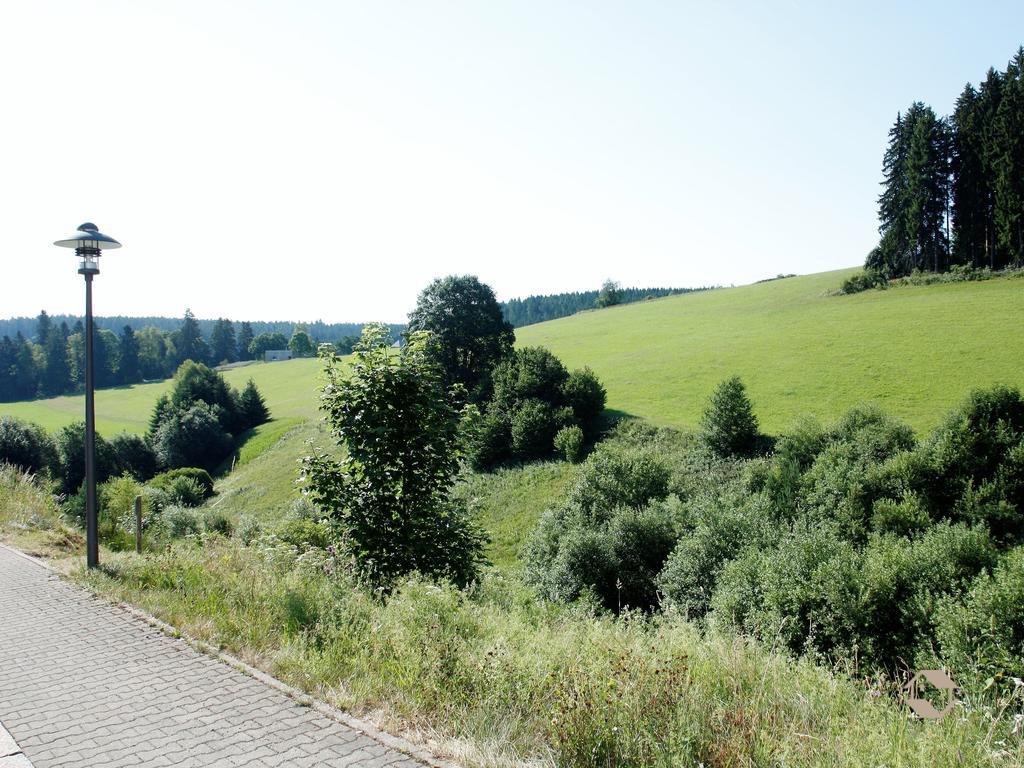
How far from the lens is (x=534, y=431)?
33688mm

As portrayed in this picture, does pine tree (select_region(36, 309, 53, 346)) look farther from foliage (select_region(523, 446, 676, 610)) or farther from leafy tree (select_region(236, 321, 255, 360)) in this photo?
foliage (select_region(523, 446, 676, 610))

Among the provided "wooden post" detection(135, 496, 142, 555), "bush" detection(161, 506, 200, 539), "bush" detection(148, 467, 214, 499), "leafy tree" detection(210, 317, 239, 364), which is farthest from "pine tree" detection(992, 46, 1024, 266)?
"leafy tree" detection(210, 317, 239, 364)

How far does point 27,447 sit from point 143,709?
167ft

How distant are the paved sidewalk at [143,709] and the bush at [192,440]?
2038 inches

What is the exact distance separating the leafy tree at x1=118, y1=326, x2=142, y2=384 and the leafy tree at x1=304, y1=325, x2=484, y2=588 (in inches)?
4476

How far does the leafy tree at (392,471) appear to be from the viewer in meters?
7.82

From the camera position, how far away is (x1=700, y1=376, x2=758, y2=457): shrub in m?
26.3

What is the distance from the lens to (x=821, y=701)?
13.3 feet

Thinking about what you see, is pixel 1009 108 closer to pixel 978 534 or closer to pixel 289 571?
pixel 978 534

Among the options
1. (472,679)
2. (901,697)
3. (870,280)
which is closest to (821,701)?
(901,697)

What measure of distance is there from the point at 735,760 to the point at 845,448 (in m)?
21.0

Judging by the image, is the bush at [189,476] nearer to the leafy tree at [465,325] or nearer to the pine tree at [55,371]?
the leafy tree at [465,325]

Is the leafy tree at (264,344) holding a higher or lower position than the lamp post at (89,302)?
higher

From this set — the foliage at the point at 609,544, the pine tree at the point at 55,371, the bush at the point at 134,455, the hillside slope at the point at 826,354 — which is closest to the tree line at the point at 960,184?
the hillside slope at the point at 826,354
